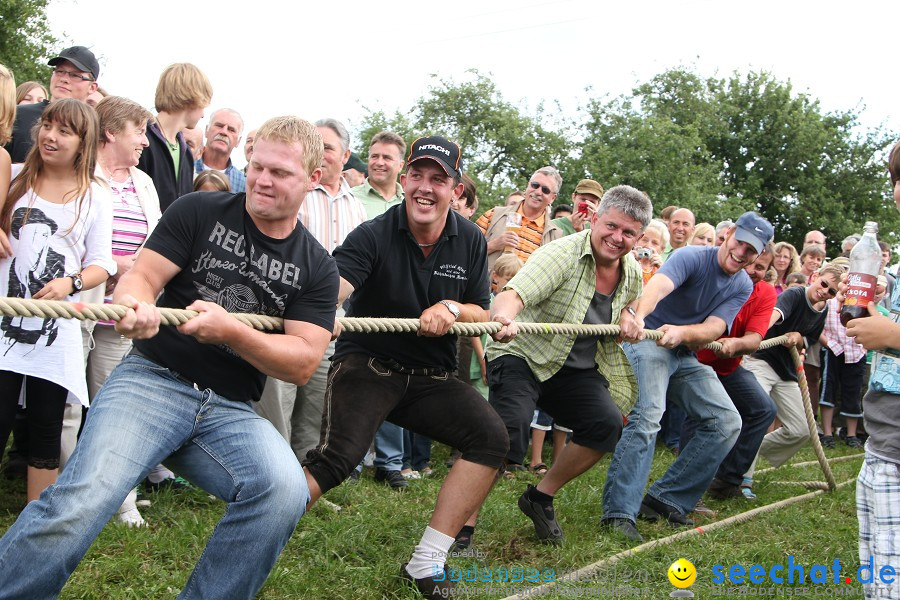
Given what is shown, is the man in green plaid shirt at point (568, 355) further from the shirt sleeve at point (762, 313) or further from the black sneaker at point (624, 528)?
the shirt sleeve at point (762, 313)

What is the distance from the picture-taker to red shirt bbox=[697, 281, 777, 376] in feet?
22.8

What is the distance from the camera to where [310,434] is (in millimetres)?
6094

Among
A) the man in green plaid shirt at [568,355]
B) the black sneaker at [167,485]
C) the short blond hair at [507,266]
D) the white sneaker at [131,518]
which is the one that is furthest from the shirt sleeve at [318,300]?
the short blond hair at [507,266]

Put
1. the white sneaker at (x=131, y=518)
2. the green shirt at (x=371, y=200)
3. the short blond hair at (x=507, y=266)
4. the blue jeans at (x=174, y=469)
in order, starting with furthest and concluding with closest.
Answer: the short blond hair at (x=507, y=266)
the green shirt at (x=371, y=200)
the white sneaker at (x=131, y=518)
the blue jeans at (x=174, y=469)

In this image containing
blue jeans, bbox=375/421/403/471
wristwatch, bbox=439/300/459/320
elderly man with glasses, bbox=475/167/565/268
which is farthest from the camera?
elderly man with glasses, bbox=475/167/565/268

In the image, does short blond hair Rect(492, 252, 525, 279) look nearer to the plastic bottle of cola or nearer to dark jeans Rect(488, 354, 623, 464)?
dark jeans Rect(488, 354, 623, 464)

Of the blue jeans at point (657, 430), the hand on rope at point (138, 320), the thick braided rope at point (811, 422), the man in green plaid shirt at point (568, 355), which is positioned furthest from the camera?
the thick braided rope at point (811, 422)

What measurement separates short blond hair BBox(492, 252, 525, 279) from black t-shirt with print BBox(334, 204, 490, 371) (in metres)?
2.94

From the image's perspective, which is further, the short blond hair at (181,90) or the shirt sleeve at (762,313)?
the shirt sleeve at (762,313)

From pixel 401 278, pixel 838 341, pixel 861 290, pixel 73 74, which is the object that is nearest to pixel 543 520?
pixel 401 278

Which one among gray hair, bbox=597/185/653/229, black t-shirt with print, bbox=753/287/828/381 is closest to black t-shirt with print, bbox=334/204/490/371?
gray hair, bbox=597/185/653/229

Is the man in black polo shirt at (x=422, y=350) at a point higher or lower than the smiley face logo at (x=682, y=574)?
higher

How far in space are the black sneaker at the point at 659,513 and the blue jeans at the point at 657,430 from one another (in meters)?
0.04

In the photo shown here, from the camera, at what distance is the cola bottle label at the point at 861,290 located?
13.6 ft
